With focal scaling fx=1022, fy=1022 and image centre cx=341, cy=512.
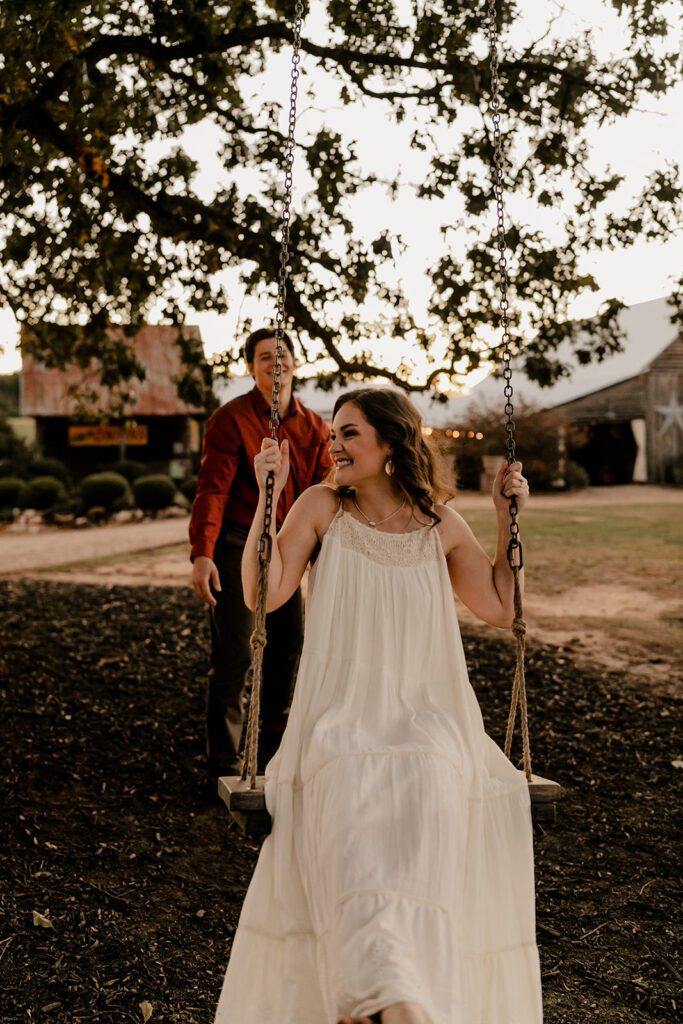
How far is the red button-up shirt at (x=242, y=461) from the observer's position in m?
4.95

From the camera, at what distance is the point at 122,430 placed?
108ft

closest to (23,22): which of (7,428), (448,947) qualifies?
(448,947)

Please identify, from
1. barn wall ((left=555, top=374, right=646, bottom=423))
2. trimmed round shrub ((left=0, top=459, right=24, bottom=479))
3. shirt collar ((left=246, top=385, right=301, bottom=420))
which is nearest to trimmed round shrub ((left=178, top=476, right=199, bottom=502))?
trimmed round shrub ((left=0, top=459, right=24, bottom=479))

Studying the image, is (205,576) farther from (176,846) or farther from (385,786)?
(385,786)

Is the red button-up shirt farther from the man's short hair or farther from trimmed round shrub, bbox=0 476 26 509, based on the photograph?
trimmed round shrub, bbox=0 476 26 509

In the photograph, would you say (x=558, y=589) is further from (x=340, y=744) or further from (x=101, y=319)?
(x=340, y=744)

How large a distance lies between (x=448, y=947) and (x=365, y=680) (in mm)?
801

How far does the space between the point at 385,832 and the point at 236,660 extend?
265cm

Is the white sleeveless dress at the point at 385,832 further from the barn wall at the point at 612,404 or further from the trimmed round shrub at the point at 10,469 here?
the barn wall at the point at 612,404

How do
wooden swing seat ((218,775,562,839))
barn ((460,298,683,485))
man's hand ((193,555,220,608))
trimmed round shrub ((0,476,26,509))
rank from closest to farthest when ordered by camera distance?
wooden swing seat ((218,775,562,839)), man's hand ((193,555,220,608)), trimmed round shrub ((0,476,26,509)), barn ((460,298,683,485))

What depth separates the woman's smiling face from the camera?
333cm

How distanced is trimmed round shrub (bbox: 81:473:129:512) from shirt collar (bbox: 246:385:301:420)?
2250 cm

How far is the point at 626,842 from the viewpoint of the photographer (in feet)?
16.2

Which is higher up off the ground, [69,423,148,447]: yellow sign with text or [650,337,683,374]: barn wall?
[650,337,683,374]: barn wall
